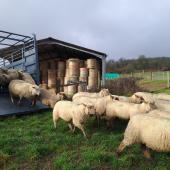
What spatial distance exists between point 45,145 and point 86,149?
1.17 m

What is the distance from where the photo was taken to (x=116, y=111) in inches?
432

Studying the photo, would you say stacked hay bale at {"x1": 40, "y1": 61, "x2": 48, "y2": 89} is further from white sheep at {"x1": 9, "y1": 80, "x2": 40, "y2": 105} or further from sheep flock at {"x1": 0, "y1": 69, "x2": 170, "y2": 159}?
white sheep at {"x1": 9, "y1": 80, "x2": 40, "y2": 105}

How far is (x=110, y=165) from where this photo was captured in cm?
803

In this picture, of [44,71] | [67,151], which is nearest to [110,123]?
[67,151]

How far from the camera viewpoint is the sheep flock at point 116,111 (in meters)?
7.87

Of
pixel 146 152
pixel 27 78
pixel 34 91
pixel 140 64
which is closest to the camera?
pixel 146 152

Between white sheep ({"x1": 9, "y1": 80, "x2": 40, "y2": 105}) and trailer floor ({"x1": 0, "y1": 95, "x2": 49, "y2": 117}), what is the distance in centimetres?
25

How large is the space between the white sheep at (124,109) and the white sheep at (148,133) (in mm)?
1842

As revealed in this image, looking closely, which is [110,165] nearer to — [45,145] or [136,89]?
[45,145]

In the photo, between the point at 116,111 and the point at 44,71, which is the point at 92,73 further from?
the point at 116,111

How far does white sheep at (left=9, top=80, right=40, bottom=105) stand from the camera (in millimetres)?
14867

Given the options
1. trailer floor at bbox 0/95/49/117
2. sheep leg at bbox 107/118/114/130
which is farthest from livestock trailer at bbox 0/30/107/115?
sheep leg at bbox 107/118/114/130

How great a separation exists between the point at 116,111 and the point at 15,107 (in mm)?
5615

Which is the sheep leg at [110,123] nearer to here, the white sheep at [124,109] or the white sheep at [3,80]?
the white sheep at [124,109]
